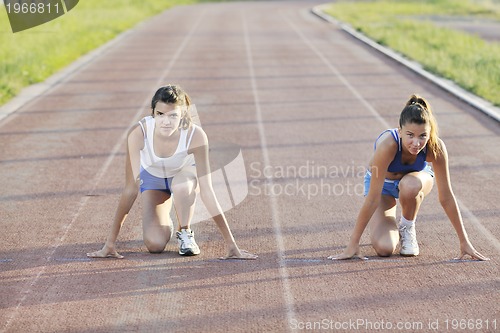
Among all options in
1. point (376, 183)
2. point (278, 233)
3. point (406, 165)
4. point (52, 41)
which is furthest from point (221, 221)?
point (52, 41)

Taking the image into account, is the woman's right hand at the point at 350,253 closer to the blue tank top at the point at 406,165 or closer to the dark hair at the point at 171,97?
the blue tank top at the point at 406,165

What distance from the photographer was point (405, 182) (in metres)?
7.38

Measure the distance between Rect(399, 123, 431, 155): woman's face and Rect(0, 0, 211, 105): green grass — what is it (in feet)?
35.1

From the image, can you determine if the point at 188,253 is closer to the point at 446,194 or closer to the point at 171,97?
the point at 171,97

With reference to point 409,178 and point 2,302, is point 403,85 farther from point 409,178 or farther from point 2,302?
point 2,302

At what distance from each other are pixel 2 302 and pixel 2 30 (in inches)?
985

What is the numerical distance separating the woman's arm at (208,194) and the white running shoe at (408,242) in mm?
1225

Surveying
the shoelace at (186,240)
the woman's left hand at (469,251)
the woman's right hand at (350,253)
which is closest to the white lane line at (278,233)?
the woman's right hand at (350,253)

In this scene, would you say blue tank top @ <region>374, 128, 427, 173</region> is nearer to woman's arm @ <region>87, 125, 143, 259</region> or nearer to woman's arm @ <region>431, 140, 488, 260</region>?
woman's arm @ <region>431, 140, 488, 260</region>

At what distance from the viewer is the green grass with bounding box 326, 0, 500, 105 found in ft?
61.8

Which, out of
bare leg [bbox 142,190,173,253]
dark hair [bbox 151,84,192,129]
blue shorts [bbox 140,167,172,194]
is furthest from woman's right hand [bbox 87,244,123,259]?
dark hair [bbox 151,84,192,129]

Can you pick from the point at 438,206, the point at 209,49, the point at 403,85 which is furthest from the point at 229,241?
the point at 209,49

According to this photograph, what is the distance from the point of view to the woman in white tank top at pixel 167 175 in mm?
7266

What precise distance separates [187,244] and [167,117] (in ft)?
3.41
